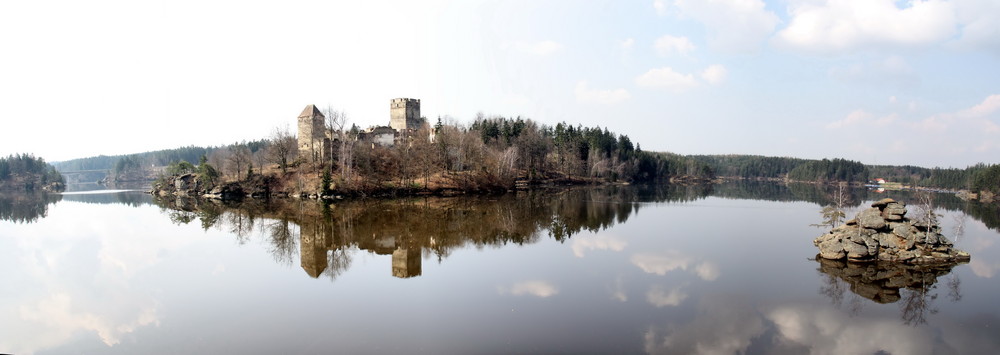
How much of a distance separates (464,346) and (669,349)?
4851mm

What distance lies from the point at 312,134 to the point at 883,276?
216 feet

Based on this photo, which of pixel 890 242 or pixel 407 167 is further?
pixel 407 167

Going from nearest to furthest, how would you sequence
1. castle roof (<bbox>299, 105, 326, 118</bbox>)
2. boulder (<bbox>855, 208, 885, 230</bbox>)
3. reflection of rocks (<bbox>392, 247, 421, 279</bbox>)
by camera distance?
reflection of rocks (<bbox>392, 247, 421, 279</bbox>) → boulder (<bbox>855, 208, 885, 230</bbox>) → castle roof (<bbox>299, 105, 326, 118</bbox>)

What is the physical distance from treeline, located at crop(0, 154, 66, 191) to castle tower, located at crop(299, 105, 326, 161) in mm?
89626

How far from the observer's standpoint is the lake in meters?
12.0

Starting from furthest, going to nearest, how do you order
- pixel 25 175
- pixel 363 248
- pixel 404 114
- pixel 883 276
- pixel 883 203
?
pixel 25 175
pixel 404 114
pixel 883 203
pixel 363 248
pixel 883 276

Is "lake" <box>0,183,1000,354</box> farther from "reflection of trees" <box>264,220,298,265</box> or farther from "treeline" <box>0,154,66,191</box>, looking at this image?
"treeline" <box>0,154,66,191</box>

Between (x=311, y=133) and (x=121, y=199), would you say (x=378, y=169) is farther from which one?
(x=121, y=199)

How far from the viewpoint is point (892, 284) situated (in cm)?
1861

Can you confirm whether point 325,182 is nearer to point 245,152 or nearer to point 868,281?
point 245,152

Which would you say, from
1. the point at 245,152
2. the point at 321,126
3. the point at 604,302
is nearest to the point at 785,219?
the point at 604,302

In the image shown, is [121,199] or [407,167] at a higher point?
[407,167]

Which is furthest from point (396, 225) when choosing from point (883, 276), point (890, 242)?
point (890, 242)

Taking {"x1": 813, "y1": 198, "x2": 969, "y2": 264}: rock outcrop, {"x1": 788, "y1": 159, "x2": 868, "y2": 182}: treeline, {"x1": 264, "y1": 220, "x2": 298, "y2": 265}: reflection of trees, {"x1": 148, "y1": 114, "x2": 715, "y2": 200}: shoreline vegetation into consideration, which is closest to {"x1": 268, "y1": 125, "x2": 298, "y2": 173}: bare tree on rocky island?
{"x1": 148, "y1": 114, "x2": 715, "y2": 200}: shoreline vegetation
